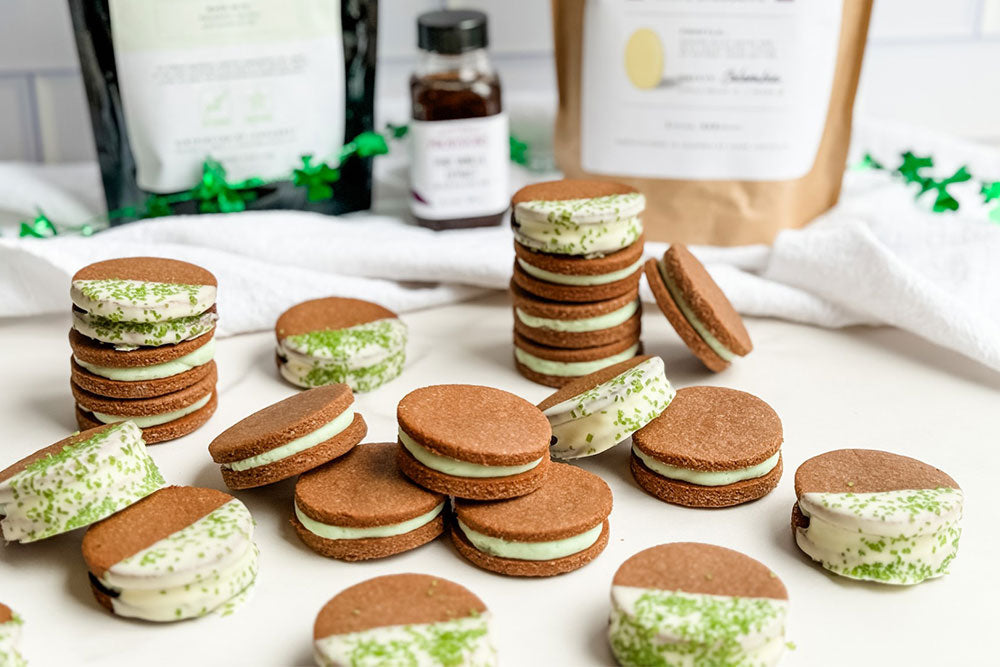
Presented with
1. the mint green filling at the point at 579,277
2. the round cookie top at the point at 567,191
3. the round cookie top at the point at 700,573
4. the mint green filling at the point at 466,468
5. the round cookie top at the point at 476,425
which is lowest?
the round cookie top at the point at 700,573

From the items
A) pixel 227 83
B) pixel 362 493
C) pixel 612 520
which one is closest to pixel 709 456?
pixel 612 520

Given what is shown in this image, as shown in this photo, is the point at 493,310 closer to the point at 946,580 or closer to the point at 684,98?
the point at 684,98

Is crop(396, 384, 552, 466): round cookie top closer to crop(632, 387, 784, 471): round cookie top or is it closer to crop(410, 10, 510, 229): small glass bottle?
crop(632, 387, 784, 471): round cookie top

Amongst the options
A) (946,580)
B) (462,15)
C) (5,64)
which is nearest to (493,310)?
(462,15)

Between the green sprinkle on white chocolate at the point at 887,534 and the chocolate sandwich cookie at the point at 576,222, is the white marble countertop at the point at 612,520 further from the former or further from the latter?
the chocolate sandwich cookie at the point at 576,222

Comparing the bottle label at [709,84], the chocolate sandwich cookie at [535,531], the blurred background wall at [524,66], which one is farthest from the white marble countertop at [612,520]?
the blurred background wall at [524,66]

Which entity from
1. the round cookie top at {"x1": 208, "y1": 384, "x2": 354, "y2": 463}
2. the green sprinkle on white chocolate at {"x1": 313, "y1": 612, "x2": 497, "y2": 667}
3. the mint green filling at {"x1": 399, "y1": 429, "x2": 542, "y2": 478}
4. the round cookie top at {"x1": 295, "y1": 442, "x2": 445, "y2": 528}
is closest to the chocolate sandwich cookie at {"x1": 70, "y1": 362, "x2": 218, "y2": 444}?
the round cookie top at {"x1": 208, "y1": 384, "x2": 354, "y2": 463}
